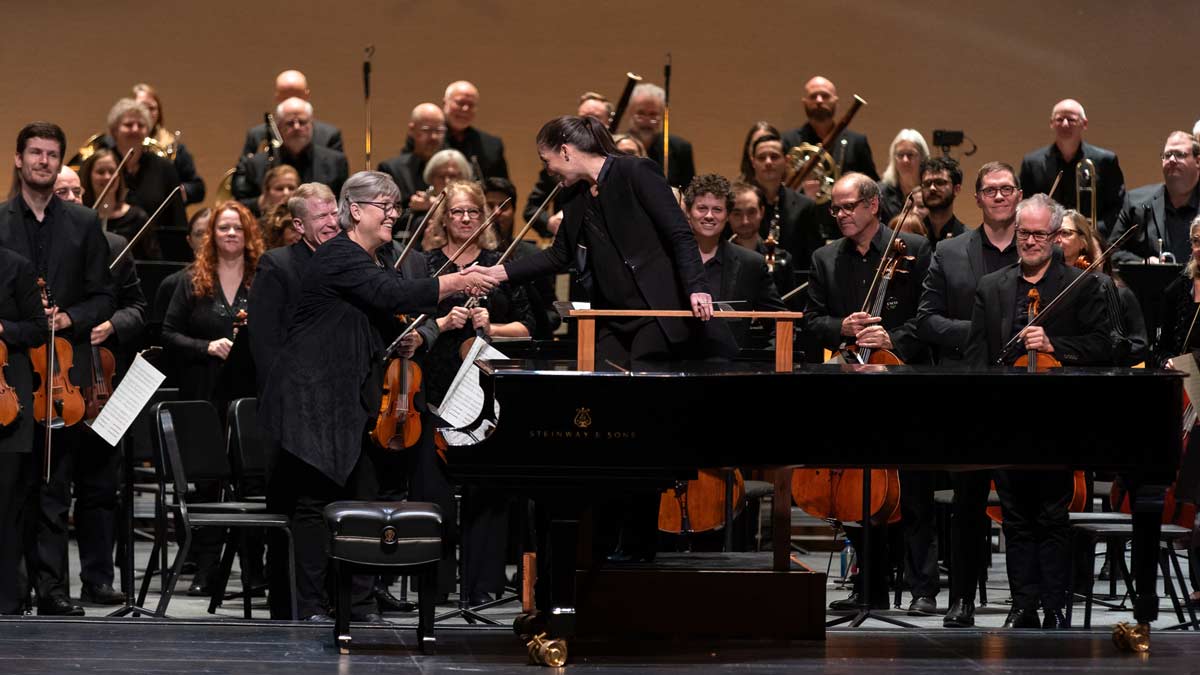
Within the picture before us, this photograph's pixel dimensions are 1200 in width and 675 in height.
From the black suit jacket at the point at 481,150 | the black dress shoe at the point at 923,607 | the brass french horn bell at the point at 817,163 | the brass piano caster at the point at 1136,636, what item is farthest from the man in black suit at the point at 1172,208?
the brass piano caster at the point at 1136,636

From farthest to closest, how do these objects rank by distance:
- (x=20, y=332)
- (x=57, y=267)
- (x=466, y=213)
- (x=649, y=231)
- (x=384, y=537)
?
(x=466, y=213) → (x=57, y=267) → (x=20, y=332) → (x=649, y=231) → (x=384, y=537)

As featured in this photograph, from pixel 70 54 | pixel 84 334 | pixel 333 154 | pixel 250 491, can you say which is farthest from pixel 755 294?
pixel 70 54

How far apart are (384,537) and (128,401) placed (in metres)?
1.35

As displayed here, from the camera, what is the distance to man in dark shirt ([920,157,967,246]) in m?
6.97

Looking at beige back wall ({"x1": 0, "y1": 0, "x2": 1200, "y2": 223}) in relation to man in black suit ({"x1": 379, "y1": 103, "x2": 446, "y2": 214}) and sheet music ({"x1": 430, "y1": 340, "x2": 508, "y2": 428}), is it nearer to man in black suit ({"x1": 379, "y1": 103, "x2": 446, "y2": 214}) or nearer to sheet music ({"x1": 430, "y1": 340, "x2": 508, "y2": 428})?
man in black suit ({"x1": 379, "y1": 103, "x2": 446, "y2": 214})

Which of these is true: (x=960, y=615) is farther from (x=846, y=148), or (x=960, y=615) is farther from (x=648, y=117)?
(x=846, y=148)

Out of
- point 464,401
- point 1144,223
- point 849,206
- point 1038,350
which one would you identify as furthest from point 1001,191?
point 464,401

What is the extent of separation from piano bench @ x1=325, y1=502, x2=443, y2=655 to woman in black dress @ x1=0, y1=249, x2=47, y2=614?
1.39 m

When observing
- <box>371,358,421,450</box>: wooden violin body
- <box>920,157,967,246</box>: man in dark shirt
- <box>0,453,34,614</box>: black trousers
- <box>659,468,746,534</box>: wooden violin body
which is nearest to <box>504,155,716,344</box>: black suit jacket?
<box>371,358,421,450</box>: wooden violin body

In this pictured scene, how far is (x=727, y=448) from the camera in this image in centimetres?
411

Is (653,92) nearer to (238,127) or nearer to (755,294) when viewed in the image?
(755,294)

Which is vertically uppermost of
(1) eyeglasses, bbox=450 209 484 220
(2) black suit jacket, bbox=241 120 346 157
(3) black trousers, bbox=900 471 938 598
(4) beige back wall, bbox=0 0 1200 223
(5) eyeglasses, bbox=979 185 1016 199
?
(4) beige back wall, bbox=0 0 1200 223

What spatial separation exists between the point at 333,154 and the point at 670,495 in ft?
11.1

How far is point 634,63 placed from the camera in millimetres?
10805
